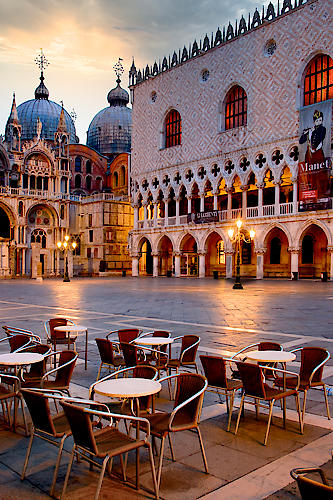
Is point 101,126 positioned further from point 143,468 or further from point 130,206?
point 143,468

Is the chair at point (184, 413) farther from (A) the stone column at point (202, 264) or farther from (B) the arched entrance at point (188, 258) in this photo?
(B) the arched entrance at point (188, 258)

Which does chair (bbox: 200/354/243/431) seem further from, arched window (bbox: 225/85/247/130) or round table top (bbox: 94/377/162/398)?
arched window (bbox: 225/85/247/130)

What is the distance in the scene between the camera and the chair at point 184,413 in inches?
153

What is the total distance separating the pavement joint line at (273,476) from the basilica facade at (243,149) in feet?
75.7

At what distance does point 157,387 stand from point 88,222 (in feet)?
151

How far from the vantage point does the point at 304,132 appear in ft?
101

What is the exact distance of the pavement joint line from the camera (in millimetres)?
3506

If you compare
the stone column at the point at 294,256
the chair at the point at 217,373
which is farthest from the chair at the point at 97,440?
the stone column at the point at 294,256

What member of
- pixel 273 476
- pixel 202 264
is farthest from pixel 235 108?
pixel 273 476

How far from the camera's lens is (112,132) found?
199 feet

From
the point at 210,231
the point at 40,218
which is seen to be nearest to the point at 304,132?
the point at 210,231

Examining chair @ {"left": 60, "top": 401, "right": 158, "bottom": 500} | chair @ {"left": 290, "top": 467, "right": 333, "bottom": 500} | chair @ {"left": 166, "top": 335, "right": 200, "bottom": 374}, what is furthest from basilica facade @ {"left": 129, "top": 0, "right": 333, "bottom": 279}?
chair @ {"left": 290, "top": 467, "right": 333, "bottom": 500}

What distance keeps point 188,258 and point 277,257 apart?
806 cm

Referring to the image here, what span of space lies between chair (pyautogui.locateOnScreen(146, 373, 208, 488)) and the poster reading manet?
89.8ft
